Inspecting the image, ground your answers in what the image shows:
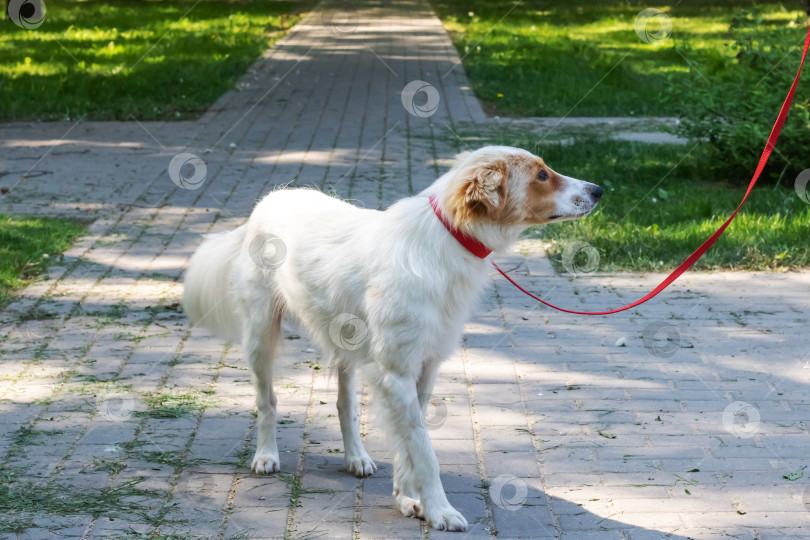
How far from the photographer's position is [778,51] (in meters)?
9.56

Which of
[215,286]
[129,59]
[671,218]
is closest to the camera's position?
[215,286]

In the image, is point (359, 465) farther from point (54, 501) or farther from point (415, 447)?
point (54, 501)

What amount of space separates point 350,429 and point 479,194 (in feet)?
4.47

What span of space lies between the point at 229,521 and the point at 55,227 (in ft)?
16.7

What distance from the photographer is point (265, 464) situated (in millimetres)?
4527

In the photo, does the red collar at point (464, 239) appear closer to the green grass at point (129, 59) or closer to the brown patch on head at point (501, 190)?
the brown patch on head at point (501, 190)

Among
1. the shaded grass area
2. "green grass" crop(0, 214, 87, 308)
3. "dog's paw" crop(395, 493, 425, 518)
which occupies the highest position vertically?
"dog's paw" crop(395, 493, 425, 518)

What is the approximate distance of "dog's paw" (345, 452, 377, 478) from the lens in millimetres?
4527

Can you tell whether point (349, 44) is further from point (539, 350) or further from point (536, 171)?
point (536, 171)

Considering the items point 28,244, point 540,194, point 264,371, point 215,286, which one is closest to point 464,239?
point 540,194

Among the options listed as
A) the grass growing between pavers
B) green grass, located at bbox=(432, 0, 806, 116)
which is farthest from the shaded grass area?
the grass growing between pavers

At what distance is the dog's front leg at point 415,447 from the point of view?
398 centimetres

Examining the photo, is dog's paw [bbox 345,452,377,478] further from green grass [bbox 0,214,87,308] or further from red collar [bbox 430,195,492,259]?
green grass [bbox 0,214,87,308]

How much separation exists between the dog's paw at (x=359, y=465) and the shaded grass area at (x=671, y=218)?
3486 millimetres
